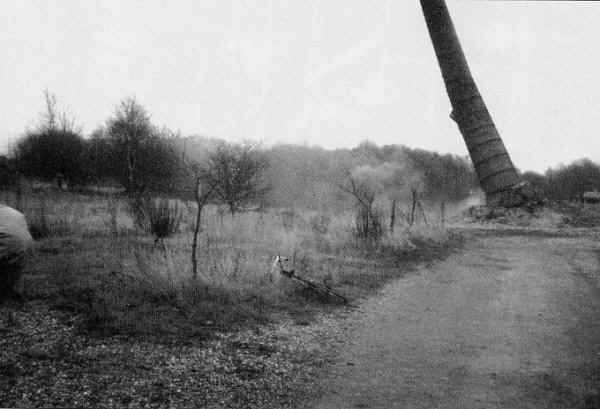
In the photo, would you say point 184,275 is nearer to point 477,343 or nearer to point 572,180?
point 477,343

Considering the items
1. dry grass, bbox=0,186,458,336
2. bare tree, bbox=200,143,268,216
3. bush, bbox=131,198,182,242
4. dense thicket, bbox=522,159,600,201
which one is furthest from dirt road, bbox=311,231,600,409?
dense thicket, bbox=522,159,600,201

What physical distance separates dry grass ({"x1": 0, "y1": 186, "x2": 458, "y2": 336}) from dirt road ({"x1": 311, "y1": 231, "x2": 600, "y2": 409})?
36.2 inches

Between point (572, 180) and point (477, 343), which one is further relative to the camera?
point (572, 180)

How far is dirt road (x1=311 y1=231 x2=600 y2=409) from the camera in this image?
9.32 feet

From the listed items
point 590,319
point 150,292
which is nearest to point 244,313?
point 150,292

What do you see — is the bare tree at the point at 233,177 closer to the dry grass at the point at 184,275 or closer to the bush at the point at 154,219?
the bush at the point at 154,219

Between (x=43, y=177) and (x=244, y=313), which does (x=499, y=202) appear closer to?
(x=244, y=313)

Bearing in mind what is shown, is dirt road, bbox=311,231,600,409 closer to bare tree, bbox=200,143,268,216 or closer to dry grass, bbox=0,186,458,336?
dry grass, bbox=0,186,458,336

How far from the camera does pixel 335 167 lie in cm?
4384

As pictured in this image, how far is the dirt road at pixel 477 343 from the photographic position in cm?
284

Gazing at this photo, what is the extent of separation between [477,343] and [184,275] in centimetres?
327

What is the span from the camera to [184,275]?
5023 millimetres

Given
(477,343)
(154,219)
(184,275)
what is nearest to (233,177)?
(154,219)

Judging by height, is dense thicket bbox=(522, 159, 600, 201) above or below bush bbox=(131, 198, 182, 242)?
above
